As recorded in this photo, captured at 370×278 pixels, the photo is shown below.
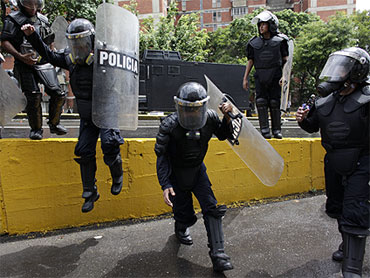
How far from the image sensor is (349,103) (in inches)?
88.3

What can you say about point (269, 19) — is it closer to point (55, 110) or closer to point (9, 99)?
point (55, 110)

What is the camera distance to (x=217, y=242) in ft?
7.57

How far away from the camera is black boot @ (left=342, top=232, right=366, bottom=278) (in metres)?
2.05

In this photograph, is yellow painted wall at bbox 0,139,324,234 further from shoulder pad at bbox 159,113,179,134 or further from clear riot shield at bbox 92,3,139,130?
shoulder pad at bbox 159,113,179,134

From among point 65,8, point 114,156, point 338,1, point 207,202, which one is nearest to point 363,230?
point 207,202

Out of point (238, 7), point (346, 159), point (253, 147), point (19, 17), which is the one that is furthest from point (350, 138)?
point (238, 7)

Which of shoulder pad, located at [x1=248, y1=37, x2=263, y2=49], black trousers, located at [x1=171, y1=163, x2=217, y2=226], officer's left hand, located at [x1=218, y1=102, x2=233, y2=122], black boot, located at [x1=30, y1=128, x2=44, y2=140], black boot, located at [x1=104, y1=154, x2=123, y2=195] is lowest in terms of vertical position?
black trousers, located at [x1=171, y1=163, x2=217, y2=226]

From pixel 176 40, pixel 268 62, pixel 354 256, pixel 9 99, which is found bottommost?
pixel 354 256

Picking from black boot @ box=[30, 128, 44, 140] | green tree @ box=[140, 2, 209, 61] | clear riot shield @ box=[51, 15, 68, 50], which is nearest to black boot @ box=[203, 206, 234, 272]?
black boot @ box=[30, 128, 44, 140]

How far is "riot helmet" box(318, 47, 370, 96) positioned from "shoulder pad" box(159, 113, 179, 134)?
1274 mm

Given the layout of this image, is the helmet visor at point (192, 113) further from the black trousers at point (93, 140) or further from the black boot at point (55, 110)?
the black boot at point (55, 110)

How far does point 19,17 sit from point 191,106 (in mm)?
2142

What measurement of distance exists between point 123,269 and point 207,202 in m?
0.94

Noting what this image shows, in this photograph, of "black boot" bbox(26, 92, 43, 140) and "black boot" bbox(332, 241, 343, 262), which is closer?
"black boot" bbox(332, 241, 343, 262)
